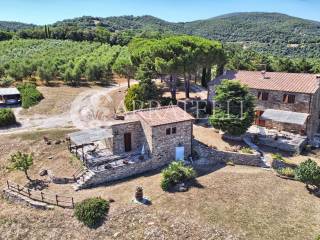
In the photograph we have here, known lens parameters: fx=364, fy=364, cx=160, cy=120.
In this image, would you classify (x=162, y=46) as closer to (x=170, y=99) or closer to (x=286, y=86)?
(x=170, y=99)

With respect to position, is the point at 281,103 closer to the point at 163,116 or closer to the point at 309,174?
the point at 309,174

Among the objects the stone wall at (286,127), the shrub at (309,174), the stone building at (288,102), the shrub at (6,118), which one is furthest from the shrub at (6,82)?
the shrub at (309,174)

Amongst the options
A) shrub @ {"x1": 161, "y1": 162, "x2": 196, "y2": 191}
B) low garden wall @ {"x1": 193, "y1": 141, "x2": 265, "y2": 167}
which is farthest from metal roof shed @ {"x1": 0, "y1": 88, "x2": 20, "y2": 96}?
shrub @ {"x1": 161, "y1": 162, "x2": 196, "y2": 191}

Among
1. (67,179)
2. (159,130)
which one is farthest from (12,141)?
(159,130)

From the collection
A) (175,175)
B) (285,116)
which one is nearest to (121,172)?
(175,175)

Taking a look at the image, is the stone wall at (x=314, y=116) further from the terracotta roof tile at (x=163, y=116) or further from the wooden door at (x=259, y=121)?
the terracotta roof tile at (x=163, y=116)
